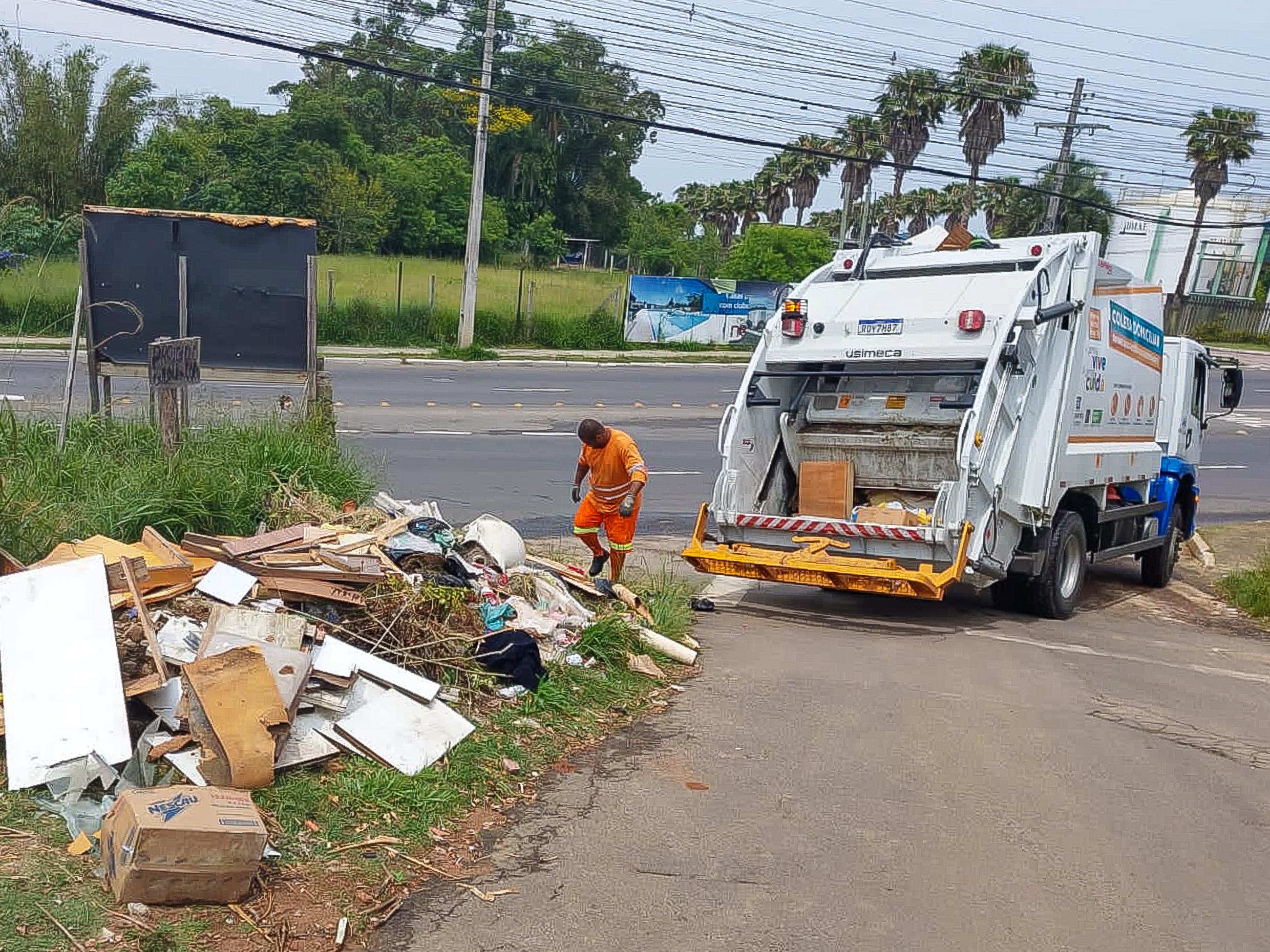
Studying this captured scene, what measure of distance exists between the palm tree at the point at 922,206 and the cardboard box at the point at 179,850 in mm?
63209

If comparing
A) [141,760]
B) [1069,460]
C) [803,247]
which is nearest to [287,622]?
[141,760]

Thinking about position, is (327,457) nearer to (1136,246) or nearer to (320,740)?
(320,740)

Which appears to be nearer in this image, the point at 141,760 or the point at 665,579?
the point at 141,760

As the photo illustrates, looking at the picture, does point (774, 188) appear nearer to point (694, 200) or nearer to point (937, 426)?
point (694, 200)

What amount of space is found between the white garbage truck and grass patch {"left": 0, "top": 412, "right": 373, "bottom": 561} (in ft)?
10.1

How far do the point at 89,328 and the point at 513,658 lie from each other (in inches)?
218

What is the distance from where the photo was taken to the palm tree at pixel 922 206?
64.5 metres

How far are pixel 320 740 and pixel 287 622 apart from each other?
0.71 m

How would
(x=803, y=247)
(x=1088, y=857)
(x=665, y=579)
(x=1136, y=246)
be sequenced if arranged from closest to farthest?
(x=1088, y=857) → (x=665, y=579) → (x=803, y=247) → (x=1136, y=246)

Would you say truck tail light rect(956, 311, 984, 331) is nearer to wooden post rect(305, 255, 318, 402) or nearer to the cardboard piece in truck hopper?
wooden post rect(305, 255, 318, 402)

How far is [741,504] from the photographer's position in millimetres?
9984

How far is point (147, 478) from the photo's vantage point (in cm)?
764

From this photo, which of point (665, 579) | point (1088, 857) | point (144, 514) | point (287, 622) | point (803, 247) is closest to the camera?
point (1088, 857)

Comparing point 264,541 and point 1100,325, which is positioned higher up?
point 1100,325
